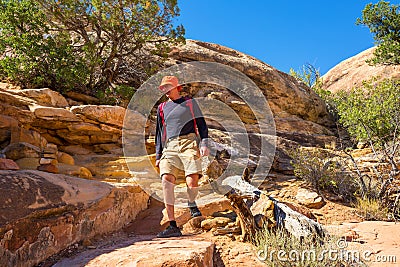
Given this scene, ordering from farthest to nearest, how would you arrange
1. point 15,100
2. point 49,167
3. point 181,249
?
point 15,100 → point 49,167 → point 181,249

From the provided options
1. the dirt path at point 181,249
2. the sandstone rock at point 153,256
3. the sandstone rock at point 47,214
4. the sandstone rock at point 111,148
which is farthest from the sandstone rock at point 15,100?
the sandstone rock at point 153,256

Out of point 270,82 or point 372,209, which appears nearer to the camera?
point 372,209

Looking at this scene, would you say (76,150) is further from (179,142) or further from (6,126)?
(179,142)

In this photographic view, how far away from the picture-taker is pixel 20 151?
17.7 feet

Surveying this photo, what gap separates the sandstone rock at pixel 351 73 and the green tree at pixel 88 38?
13.8m

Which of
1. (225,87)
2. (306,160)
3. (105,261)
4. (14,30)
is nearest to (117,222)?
(105,261)

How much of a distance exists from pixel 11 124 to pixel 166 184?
A: 4.34 m

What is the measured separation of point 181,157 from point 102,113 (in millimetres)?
4543

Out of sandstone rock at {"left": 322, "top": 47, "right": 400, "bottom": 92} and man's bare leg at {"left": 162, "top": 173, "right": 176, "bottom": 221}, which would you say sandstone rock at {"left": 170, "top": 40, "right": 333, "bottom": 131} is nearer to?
sandstone rock at {"left": 322, "top": 47, "right": 400, "bottom": 92}

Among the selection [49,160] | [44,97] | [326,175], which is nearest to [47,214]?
[49,160]

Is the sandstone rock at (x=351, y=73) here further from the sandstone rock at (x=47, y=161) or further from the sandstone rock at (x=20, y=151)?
the sandstone rock at (x=20, y=151)

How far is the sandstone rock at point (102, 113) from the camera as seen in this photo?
7547mm

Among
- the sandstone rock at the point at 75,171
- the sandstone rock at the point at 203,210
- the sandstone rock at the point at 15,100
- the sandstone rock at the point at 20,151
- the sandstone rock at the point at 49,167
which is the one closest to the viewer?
the sandstone rock at the point at 203,210

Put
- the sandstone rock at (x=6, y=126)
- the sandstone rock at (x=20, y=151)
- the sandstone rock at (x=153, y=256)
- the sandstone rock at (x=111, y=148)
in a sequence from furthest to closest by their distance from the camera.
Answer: the sandstone rock at (x=111, y=148)
the sandstone rock at (x=6, y=126)
the sandstone rock at (x=20, y=151)
the sandstone rock at (x=153, y=256)
